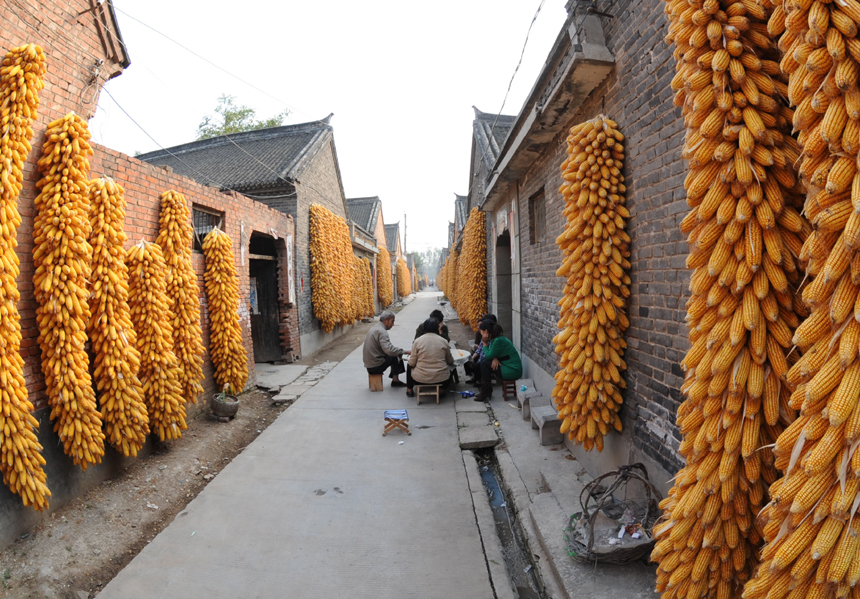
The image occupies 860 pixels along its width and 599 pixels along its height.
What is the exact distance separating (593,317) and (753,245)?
177cm

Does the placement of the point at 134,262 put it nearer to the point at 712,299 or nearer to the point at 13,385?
the point at 13,385

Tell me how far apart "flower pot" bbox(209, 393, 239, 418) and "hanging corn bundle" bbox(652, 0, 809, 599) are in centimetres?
598

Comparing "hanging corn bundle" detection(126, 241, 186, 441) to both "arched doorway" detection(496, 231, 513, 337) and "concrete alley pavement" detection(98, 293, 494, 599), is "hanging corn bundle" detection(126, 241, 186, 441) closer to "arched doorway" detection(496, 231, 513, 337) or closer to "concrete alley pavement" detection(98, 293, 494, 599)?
"concrete alley pavement" detection(98, 293, 494, 599)

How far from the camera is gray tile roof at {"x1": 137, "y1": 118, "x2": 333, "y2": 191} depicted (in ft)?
39.0

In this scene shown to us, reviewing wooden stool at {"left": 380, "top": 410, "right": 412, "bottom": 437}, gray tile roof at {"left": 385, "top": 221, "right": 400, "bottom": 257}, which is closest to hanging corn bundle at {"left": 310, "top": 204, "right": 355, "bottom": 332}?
wooden stool at {"left": 380, "top": 410, "right": 412, "bottom": 437}

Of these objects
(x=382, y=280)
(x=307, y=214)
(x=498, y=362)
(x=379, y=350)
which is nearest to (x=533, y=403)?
(x=498, y=362)

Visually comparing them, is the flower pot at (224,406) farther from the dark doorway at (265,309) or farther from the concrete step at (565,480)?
the concrete step at (565,480)

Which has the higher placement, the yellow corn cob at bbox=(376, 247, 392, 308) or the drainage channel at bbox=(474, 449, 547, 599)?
the yellow corn cob at bbox=(376, 247, 392, 308)

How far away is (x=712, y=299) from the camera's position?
2.00 metres

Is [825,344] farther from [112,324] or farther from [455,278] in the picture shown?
[455,278]

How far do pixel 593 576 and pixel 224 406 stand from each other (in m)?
5.48

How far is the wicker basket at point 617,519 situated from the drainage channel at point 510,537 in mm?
463

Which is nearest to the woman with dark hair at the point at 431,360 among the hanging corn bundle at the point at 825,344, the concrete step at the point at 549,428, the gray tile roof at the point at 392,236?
the concrete step at the point at 549,428

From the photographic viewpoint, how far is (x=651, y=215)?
3.16 meters
